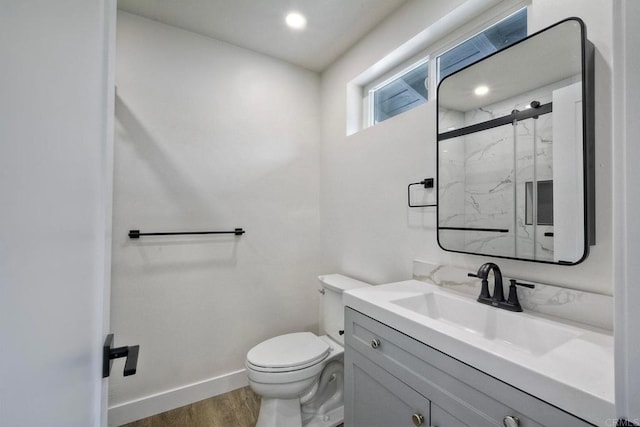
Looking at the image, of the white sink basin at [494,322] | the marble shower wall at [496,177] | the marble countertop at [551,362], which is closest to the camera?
the marble countertop at [551,362]

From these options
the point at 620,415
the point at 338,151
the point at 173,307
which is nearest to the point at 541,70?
the point at 620,415

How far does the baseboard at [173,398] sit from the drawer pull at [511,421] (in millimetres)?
1778

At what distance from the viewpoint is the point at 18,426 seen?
25cm

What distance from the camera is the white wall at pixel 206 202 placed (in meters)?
1.72

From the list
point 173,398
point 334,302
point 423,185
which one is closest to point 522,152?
point 423,185

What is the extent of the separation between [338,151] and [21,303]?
2.07 meters

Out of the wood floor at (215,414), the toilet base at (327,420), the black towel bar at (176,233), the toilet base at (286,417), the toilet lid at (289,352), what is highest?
the black towel bar at (176,233)

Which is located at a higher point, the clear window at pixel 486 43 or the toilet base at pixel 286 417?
the clear window at pixel 486 43

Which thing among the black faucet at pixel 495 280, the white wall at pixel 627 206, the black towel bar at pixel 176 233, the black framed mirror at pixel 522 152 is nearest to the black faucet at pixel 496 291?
the black faucet at pixel 495 280

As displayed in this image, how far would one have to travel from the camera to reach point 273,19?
1.76 metres

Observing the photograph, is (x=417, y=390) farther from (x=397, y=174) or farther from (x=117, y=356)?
(x=397, y=174)

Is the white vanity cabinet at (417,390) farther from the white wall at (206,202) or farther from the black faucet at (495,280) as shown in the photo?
the white wall at (206,202)

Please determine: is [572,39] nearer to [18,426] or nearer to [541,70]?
[541,70]

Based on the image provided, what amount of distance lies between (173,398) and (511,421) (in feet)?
6.27
